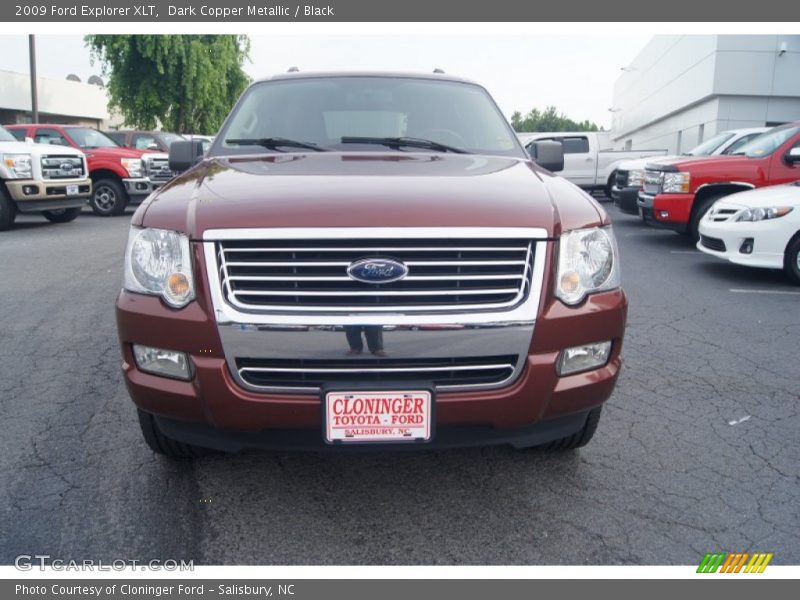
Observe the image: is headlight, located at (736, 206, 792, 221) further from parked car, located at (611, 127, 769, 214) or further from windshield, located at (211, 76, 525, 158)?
windshield, located at (211, 76, 525, 158)

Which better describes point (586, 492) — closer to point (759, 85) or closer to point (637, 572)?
point (637, 572)

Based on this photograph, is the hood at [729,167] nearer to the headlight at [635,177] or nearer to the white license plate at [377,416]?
the headlight at [635,177]

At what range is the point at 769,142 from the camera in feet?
32.3

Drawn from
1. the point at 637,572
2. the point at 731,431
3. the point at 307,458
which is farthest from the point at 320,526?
the point at 731,431

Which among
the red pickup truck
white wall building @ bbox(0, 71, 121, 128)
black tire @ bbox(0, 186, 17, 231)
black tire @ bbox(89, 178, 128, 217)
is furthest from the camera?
white wall building @ bbox(0, 71, 121, 128)

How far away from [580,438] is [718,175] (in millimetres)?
7812

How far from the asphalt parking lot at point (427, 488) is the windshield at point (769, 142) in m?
6.04

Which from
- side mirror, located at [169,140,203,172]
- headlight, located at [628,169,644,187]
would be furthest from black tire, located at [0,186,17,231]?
headlight, located at [628,169,644,187]

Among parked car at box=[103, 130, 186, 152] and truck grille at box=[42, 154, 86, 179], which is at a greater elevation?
parked car at box=[103, 130, 186, 152]

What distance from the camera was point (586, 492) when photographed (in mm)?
2998

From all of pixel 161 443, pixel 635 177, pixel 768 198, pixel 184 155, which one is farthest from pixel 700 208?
pixel 161 443

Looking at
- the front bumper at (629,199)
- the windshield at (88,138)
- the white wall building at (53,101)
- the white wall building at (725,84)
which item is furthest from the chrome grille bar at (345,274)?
the white wall building at (53,101)

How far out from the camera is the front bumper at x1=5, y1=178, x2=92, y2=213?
11.3 metres

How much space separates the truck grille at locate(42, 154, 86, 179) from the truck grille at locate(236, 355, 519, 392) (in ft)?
35.0
